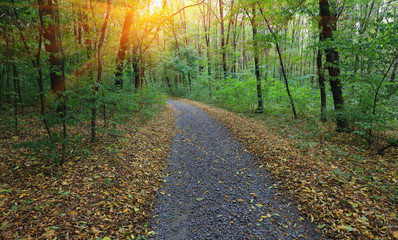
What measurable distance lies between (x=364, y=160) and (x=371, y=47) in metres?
3.17

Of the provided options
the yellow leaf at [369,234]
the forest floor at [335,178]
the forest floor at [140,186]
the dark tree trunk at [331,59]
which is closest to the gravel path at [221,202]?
the forest floor at [140,186]

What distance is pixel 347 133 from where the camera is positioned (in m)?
7.23

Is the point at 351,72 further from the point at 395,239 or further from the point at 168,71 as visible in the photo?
the point at 168,71

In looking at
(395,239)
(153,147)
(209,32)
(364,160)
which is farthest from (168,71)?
(395,239)

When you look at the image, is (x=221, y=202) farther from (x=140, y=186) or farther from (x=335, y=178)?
(x=335, y=178)

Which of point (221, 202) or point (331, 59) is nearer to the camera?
point (221, 202)

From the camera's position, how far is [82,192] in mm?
3924

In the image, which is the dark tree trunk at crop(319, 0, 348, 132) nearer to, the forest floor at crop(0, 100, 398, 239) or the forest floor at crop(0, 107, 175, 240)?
the forest floor at crop(0, 100, 398, 239)

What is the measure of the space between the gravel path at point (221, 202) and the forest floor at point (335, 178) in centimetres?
36

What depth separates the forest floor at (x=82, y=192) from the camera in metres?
3.09

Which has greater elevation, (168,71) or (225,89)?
(168,71)

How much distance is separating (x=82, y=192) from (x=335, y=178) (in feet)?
18.9

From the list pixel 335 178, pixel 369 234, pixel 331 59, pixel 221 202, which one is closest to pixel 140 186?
pixel 221 202

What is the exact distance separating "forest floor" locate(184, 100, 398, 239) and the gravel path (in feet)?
1.19
